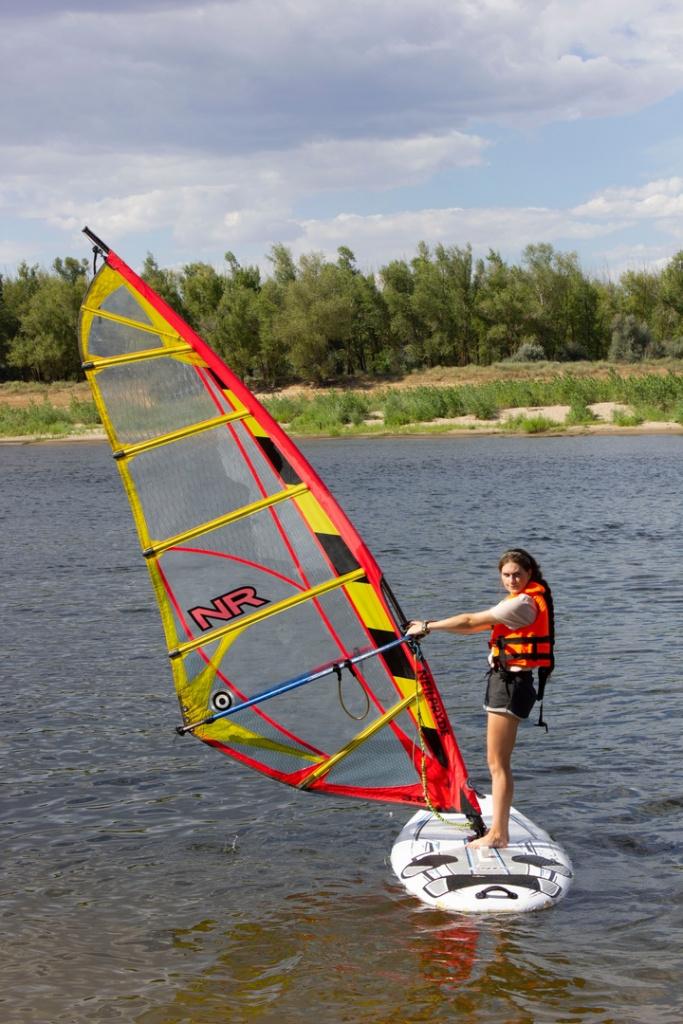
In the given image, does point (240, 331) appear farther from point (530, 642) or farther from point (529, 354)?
point (530, 642)

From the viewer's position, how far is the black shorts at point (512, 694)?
187 inches

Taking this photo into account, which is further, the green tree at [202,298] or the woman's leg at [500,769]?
the green tree at [202,298]

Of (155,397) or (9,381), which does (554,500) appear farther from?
(9,381)

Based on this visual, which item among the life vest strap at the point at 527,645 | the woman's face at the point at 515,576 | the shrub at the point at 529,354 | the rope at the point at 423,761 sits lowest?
the rope at the point at 423,761

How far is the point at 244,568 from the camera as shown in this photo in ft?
17.1

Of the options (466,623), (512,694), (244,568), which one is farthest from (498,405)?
(466,623)

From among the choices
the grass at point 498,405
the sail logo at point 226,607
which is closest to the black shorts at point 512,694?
the sail logo at point 226,607

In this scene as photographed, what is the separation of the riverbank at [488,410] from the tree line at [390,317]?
6.68 metres

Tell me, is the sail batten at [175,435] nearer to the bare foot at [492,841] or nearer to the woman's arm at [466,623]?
the woman's arm at [466,623]

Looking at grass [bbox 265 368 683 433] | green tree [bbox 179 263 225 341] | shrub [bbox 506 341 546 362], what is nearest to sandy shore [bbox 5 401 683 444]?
grass [bbox 265 368 683 433]

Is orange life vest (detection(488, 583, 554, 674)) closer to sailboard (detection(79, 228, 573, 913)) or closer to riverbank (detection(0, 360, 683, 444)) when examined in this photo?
sailboard (detection(79, 228, 573, 913))

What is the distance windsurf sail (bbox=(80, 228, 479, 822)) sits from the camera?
16.6 feet

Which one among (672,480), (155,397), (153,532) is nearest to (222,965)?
(153,532)

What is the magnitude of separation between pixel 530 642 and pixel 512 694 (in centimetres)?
25
